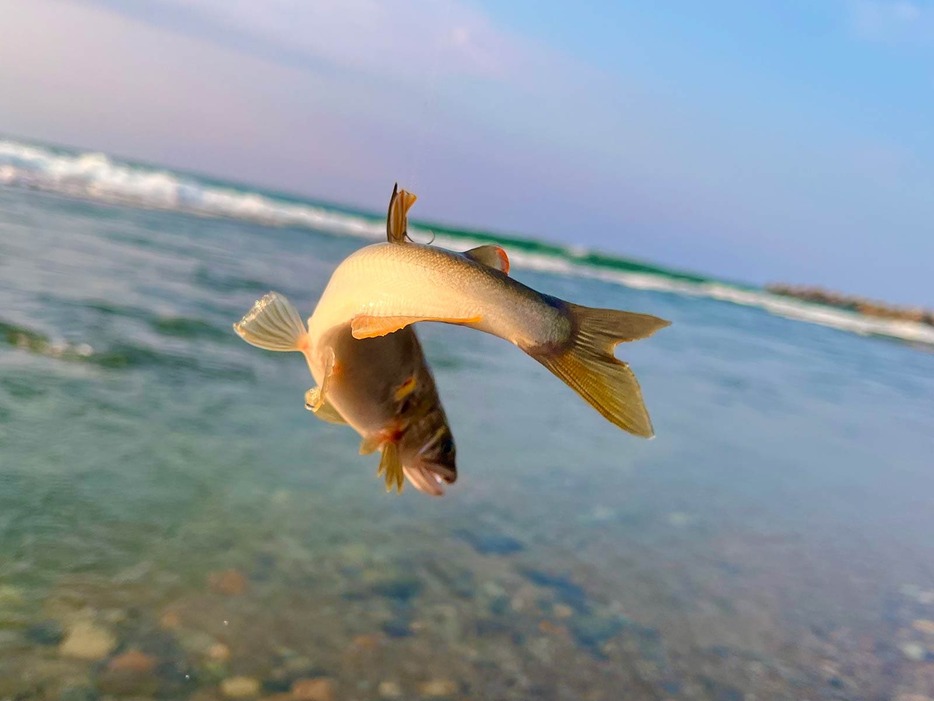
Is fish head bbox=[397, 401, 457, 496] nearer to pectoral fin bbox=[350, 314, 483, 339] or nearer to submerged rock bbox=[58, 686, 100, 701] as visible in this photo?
pectoral fin bbox=[350, 314, 483, 339]

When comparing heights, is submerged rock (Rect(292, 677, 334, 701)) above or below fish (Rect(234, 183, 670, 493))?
below

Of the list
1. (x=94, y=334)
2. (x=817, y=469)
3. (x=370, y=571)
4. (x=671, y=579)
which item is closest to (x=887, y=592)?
(x=671, y=579)

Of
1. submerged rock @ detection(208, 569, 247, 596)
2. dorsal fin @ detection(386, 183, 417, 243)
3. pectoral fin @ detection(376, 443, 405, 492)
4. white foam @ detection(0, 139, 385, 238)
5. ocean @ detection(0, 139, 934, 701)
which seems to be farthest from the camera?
white foam @ detection(0, 139, 385, 238)

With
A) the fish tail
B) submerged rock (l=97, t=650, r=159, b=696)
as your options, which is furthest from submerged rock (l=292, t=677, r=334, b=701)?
the fish tail

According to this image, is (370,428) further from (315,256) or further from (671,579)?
(315,256)

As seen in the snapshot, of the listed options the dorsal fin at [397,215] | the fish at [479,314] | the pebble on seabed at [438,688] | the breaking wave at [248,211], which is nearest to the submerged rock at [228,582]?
the pebble on seabed at [438,688]

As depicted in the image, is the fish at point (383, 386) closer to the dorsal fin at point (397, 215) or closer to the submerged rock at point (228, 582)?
the dorsal fin at point (397, 215)
